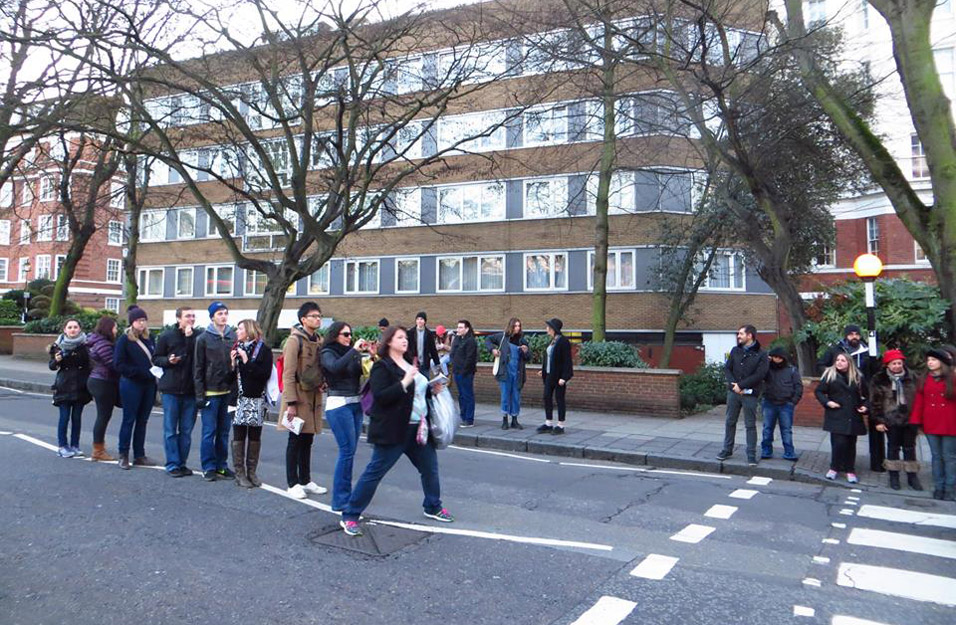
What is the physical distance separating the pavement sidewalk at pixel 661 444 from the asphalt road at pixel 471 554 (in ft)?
3.40

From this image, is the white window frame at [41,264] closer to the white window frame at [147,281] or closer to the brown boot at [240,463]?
the white window frame at [147,281]

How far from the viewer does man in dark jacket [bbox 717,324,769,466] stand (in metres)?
9.09

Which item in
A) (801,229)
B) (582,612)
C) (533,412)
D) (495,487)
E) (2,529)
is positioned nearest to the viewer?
(582,612)

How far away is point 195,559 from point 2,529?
195cm

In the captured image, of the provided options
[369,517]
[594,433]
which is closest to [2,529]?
[369,517]

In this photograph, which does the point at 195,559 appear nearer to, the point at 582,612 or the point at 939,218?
the point at 582,612

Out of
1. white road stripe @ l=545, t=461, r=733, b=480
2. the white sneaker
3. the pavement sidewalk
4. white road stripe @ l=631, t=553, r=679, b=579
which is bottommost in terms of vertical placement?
white road stripe @ l=545, t=461, r=733, b=480

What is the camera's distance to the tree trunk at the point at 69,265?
25.2 metres

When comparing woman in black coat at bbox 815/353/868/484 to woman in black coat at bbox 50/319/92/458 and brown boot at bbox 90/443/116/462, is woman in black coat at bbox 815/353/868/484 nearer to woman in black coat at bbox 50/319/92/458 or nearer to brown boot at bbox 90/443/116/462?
brown boot at bbox 90/443/116/462

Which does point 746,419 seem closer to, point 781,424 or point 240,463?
point 781,424

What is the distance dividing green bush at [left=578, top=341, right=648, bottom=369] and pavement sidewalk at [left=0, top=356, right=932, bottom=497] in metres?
1.18

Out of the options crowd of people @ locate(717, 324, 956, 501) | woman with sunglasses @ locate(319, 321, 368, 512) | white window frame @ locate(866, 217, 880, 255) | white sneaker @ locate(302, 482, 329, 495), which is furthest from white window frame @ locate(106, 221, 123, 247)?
white window frame @ locate(866, 217, 880, 255)

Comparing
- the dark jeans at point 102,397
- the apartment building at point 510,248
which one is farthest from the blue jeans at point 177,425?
the apartment building at point 510,248

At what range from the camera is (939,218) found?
32.5 ft
